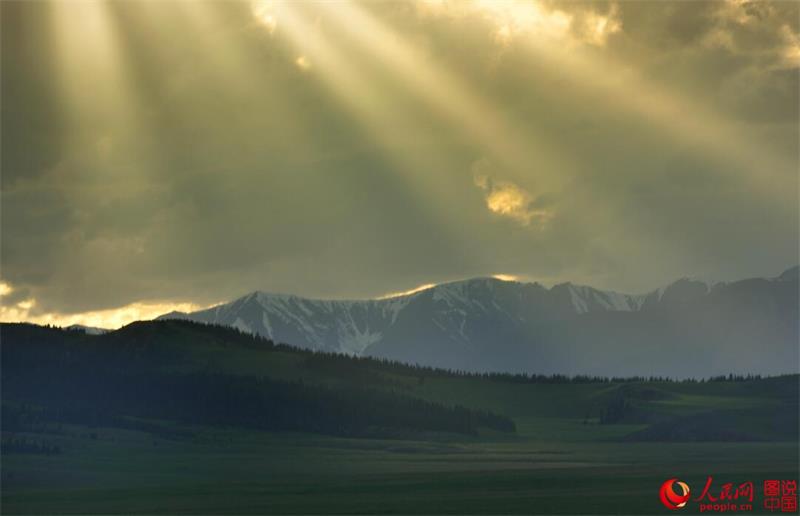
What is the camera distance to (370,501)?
183125mm

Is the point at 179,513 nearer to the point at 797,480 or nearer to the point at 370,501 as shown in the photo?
the point at 370,501

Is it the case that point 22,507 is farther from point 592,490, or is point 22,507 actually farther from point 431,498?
point 592,490

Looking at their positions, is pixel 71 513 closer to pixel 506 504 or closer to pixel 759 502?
pixel 506 504

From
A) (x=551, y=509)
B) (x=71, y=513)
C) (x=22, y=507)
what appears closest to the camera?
(x=551, y=509)

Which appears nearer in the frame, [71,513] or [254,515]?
[254,515]

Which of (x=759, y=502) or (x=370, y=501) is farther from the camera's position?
(x=370, y=501)

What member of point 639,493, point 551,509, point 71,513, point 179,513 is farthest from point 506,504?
point 71,513

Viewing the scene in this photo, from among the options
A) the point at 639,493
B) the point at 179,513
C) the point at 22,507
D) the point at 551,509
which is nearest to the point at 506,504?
the point at 551,509

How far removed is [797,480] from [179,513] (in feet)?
275

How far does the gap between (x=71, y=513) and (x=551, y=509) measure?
2381 inches

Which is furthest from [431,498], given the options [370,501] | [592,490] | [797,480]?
[797,480]

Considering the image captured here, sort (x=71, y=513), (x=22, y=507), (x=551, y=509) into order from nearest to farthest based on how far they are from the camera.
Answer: (x=551, y=509) < (x=71, y=513) < (x=22, y=507)

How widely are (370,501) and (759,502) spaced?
49.1m

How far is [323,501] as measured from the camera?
185 m
